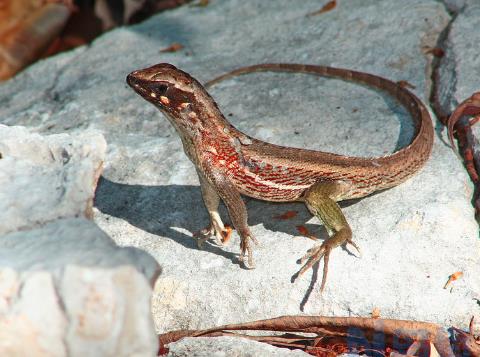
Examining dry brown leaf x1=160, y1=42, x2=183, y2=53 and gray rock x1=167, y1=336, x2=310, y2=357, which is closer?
gray rock x1=167, y1=336, x2=310, y2=357

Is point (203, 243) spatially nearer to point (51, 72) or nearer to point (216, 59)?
point (216, 59)

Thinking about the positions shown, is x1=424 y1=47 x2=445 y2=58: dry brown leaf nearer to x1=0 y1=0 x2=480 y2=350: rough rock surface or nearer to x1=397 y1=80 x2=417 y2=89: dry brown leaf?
x1=0 y1=0 x2=480 y2=350: rough rock surface

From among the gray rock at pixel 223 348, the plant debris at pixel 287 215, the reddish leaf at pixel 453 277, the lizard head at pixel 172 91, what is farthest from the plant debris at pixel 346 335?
the lizard head at pixel 172 91

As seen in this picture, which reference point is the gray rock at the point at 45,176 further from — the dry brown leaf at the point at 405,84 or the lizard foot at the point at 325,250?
the dry brown leaf at the point at 405,84

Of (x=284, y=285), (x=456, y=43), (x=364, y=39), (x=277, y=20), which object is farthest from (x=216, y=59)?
(x=284, y=285)

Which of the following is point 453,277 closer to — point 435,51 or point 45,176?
point 45,176

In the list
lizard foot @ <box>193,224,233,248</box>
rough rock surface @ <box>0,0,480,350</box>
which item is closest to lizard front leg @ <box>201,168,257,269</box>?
rough rock surface @ <box>0,0,480,350</box>

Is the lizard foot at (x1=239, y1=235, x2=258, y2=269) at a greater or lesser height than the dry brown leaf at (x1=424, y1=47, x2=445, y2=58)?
lesser
